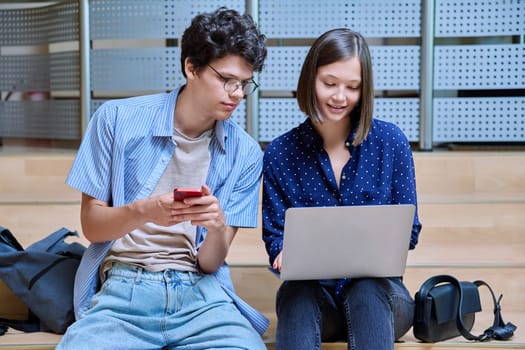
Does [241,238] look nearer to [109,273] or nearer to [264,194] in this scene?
[264,194]

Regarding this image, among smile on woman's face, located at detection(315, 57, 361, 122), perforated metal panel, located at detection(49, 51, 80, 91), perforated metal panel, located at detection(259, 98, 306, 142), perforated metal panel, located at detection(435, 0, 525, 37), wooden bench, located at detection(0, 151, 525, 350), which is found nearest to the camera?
smile on woman's face, located at detection(315, 57, 361, 122)

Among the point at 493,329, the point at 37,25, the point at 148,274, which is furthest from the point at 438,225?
the point at 37,25

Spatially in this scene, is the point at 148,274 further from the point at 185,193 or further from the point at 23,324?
the point at 23,324

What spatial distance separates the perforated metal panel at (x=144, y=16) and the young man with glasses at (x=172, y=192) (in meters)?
1.94

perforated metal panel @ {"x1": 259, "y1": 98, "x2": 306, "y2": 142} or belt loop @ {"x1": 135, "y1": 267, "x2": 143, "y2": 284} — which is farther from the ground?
perforated metal panel @ {"x1": 259, "y1": 98, "x2": 306, "y2": 142}

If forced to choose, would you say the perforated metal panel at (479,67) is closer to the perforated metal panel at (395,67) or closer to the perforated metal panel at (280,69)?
the perforated metal panel at (395,67)

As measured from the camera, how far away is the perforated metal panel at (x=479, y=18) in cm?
407

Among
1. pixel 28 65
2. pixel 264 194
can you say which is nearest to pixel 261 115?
pixel 28 65

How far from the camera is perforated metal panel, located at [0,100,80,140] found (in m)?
4.39

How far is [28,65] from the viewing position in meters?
4.54

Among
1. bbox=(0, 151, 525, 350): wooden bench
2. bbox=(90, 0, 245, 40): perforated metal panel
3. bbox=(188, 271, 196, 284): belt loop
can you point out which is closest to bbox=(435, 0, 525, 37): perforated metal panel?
bbox=(0, 151, 525, 350): wooden bench

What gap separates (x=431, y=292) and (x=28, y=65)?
10.1 feet

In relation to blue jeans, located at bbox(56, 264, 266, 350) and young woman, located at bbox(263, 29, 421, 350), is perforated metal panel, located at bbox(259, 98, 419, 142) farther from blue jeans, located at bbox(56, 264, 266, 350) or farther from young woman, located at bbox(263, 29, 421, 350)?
blue jeans, located at bbox(56, 264, 266, 350)

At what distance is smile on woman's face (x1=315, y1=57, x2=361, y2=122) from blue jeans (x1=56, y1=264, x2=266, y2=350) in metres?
0.59
